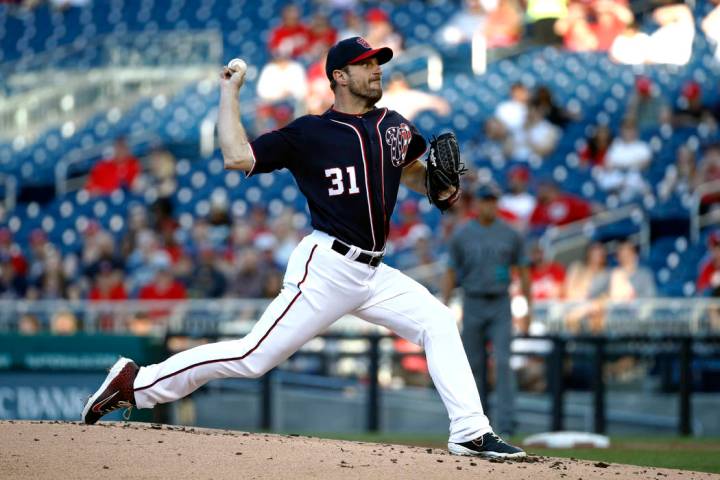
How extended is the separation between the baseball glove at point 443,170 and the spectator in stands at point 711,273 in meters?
6.69

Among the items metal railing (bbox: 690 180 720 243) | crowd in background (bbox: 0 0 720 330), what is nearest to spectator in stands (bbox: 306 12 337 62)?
crowd in background (bbox: 0 0 720 330)

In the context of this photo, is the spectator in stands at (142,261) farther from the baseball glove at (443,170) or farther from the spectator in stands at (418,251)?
the baseball glove at (443,170)

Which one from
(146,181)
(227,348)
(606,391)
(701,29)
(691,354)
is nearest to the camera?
(227,348)

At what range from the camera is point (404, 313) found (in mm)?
6477

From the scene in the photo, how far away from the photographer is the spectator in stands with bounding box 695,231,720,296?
42.6ft

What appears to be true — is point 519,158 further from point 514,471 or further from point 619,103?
point 514,471

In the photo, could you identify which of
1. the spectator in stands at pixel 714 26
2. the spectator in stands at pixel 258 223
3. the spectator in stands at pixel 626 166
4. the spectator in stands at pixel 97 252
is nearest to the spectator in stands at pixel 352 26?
the spectator in stands at pixel 258 223

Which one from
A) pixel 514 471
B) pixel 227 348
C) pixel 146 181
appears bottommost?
pixel 514 471

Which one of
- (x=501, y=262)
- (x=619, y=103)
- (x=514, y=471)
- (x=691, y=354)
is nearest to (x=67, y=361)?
(x=501, y=262)

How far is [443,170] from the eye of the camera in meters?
6.72

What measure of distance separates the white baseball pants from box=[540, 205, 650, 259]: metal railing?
28.2ft

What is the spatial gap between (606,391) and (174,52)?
38.0 ft

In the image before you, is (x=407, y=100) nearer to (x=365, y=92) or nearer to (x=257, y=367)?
(x=365, y=92)

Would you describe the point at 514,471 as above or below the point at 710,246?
below
